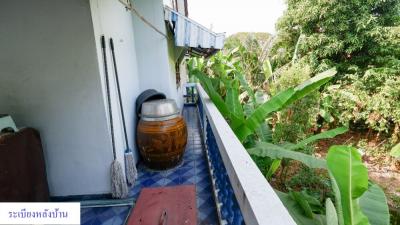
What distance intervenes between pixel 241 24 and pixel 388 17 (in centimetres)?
3050

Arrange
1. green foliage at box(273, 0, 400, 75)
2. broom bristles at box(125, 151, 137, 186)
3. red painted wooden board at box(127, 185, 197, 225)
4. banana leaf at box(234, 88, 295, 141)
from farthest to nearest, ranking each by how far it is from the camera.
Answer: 1. green foliage at box(273, 0, 400, 75)
2. broom bristles at box(125, 151, 137, 186)
3. banana leaf at box(234, 88, 295, 141)
4. red painted wooden board at box(127, 185, 197, 225)

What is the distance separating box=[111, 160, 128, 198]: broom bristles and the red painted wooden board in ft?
4.21

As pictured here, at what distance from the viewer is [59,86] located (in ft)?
8.51

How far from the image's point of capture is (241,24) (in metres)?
37.0

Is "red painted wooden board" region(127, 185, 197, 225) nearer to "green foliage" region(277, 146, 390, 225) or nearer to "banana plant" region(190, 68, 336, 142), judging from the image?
"green foliage" region(277, 146, 390, 225)

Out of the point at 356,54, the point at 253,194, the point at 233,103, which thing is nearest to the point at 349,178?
the point at 253,194

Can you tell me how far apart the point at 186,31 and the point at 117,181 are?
2866 mm

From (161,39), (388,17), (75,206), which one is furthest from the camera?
(388,17)

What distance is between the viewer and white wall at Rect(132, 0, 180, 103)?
13.6 ft

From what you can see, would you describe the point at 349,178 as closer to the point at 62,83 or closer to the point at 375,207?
the point at 375,207

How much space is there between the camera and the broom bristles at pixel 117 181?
9.11ft

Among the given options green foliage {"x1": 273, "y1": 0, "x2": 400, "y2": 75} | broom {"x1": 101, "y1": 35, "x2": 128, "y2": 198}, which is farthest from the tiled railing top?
green foliage {"x1": 273, "y1": 0, "x2": 400, "y2": 75}

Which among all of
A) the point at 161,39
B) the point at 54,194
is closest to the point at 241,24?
the point at 161,39

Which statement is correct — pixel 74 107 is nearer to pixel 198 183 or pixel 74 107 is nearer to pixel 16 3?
pixel 16 3
